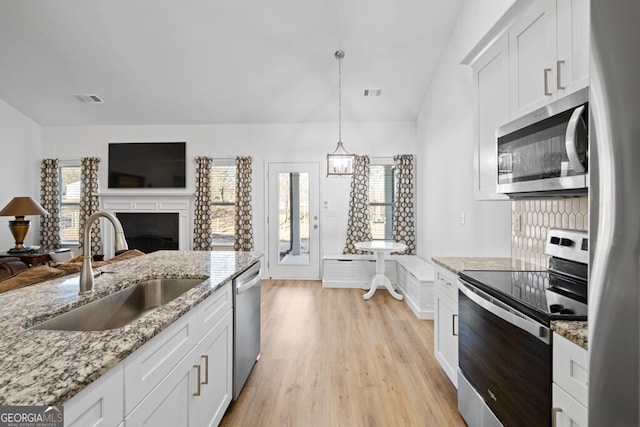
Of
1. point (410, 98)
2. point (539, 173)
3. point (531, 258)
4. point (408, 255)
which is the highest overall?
point (410, 98)

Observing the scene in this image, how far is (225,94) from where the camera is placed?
4.99m

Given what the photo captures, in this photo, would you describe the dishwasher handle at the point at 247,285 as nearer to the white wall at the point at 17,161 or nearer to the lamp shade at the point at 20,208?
the lamp shade at the point at 20,208

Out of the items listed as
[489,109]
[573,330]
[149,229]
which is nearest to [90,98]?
[149,229]

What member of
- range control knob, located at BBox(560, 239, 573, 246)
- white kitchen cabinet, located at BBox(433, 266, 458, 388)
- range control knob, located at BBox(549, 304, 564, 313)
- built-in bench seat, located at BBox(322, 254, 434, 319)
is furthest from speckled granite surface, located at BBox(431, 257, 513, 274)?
built-in bench seat, located at BBox(322, 254, 434, 319)

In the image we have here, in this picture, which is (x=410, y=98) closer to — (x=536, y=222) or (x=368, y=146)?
(x=368, y=146)

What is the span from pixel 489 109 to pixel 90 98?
5652mm

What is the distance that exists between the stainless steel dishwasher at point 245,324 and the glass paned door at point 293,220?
3076 mm

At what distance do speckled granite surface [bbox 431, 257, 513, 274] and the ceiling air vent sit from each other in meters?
5.50

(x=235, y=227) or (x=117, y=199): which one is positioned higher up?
(x=117, y=199)

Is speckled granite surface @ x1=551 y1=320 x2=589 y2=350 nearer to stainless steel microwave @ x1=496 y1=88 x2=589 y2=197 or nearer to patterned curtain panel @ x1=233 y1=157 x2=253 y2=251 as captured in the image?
stainless steel microwave @ x1=496 y1=88 x2=589 y2=197

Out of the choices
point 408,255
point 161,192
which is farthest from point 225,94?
point 408,255

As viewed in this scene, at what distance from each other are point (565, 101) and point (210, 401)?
2.13 m

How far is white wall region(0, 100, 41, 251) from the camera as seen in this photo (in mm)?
5383

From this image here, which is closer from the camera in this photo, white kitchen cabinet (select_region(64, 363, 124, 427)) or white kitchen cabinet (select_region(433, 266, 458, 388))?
white kitchen cabinet (select_region(64, 363, 124, 427))
